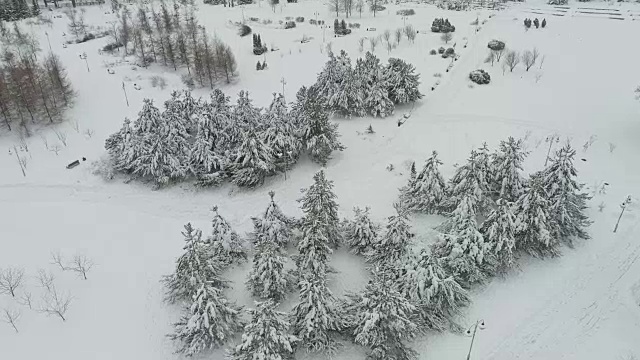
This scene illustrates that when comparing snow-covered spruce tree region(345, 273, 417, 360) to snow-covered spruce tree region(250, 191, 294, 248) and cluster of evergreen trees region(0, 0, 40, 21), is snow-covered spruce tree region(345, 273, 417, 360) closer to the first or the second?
snow-covered spruce tree region(250, 191, 294, 248)

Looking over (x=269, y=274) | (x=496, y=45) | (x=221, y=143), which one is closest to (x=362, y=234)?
(x=269, y=274)

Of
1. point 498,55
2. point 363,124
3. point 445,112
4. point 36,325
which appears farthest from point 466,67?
point 36,325

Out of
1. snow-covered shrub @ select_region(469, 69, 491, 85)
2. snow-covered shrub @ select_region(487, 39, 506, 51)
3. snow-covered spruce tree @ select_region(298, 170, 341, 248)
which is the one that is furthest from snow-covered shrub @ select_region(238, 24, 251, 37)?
snow-covered spruce tree @ select_region(298, 170, 341, 248)

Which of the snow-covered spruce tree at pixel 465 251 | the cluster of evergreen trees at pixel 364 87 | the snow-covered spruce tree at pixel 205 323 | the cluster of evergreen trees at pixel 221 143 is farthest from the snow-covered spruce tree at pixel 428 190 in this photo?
the snow-covered spruce tree at pixel 205 323

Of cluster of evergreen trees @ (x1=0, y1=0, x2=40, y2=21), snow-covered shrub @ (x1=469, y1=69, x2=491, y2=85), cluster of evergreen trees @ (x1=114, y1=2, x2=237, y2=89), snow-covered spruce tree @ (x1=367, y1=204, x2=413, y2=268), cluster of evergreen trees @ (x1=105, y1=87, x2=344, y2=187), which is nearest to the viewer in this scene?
snow-covered spruce tree @ (x1=367, y1=204, x2=413, y2=268)

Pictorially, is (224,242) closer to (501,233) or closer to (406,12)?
(501,233)

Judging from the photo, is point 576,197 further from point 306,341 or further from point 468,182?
point 306,341
